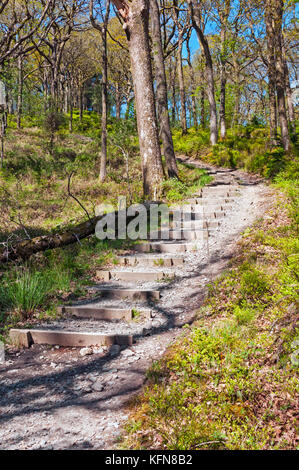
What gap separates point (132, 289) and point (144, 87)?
6.37m

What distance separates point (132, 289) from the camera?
5496 millimetres

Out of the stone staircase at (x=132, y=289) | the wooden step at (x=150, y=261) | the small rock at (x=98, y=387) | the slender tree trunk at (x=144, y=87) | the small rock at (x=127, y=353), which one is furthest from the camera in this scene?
the slender tree trunk at (x=144, y=87)

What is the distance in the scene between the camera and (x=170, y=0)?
75.5 feet

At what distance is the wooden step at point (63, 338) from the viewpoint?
4.06m

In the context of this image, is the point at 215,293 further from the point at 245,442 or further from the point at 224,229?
the point at 224,229

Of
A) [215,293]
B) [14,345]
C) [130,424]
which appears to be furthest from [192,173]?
[130,424]

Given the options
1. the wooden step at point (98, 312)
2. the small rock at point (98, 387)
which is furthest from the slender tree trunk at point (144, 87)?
the small rock at point (98, 387)

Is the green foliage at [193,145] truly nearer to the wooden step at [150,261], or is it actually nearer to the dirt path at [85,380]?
the wooden step at [150,261]

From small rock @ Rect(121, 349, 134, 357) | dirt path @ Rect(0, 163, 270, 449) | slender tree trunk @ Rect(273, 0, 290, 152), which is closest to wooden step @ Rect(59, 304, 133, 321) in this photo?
dirt path @ Rect(0, 163, 270, 449)

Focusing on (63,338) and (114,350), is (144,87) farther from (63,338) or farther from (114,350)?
(114,350)

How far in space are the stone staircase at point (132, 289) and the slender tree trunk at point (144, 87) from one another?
1.34 m
